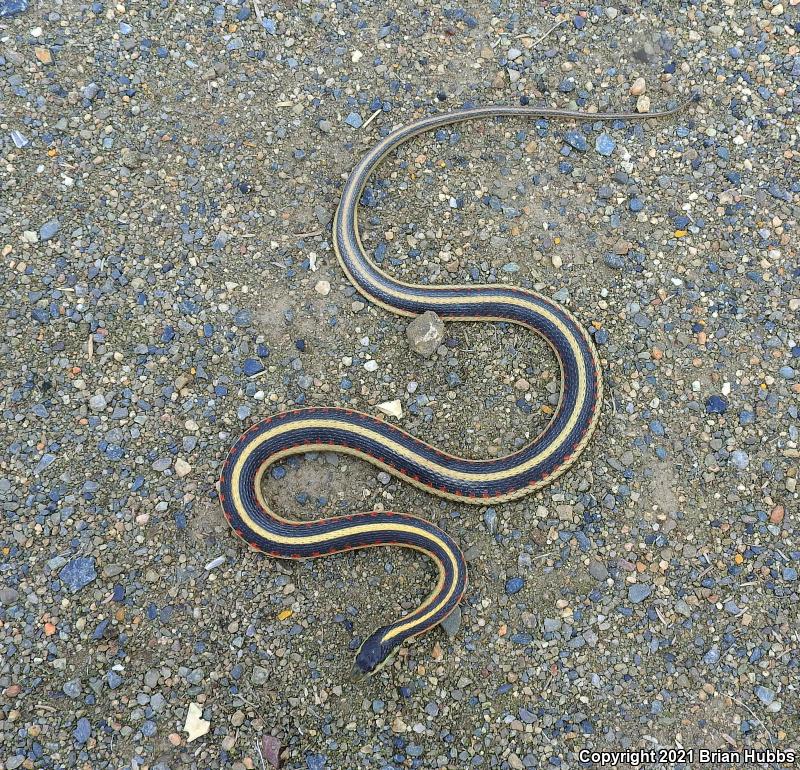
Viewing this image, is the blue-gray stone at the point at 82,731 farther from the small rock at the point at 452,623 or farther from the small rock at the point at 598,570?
the small rock at the point at 598,570

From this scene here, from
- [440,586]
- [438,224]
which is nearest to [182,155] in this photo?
[438,224]

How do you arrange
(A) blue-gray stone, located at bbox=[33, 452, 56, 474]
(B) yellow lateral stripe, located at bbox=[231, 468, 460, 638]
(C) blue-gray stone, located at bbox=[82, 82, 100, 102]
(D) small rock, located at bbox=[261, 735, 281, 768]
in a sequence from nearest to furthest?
(D) small rock, located at bbox=[261, 735, 281, 768] → (B) yellow lateral stripe, located at bbox=[231, 468, 460, 638] → (A) blue-gray stone, located at bbox=[33, 452, 56, 474] → (C) blue-gray stone, located at bbox=[82, 82, 100, 102]

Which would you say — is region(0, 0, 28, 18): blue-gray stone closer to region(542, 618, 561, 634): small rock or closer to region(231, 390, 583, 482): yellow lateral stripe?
region(231, 390, 583, 482): yellow lateral stripe

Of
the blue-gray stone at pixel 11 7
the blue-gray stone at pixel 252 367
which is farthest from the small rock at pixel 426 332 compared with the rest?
the blue-gray stone at pixel 11 7

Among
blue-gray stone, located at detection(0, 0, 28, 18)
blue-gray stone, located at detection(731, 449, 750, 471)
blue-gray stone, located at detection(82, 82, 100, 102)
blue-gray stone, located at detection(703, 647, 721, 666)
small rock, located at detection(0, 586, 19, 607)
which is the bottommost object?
blue-gray stone, located at detection(703, 647, 721, 666)

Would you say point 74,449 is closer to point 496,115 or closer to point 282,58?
point 282,58

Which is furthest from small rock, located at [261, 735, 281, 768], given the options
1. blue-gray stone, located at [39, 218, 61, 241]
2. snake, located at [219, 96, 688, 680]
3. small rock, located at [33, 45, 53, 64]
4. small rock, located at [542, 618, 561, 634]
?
small rock, located at [33, 45, 53, 64]

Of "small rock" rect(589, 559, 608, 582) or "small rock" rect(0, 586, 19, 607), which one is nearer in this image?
"small rock" rect(0, 586, 19, 607)

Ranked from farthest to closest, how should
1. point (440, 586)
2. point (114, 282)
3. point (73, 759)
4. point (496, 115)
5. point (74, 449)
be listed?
point (496, 115)
point (114, 282)
point (74, 449)
point (440, 586)
point (73, 759)
